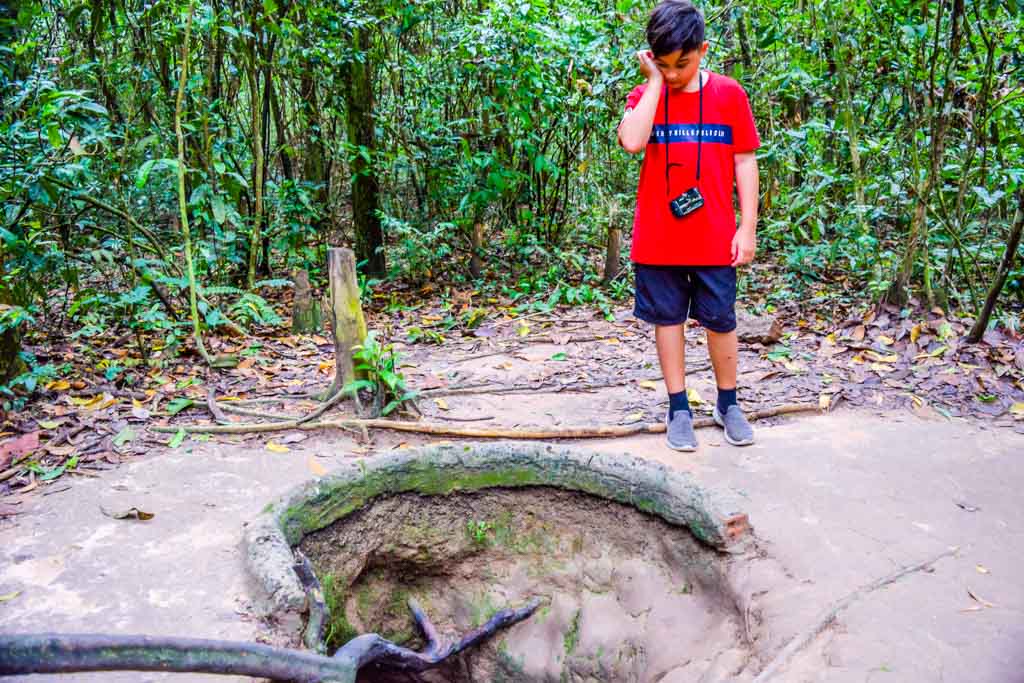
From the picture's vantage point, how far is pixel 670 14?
9.03ft

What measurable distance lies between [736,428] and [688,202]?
1.04 metres

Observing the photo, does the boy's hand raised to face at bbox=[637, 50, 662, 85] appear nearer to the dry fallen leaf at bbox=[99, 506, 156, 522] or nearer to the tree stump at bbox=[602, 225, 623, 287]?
the dry fallen leaf at bbox=[99, 506, 156, 522]

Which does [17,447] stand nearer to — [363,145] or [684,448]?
[684,448]

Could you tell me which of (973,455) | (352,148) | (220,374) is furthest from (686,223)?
(352,148)

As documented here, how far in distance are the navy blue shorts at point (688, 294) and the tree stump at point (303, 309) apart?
3.37 metres

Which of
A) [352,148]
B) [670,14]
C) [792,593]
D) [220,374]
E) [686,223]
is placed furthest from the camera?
[352,148]

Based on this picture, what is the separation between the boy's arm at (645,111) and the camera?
9.28ft

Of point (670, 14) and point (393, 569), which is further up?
point (670, 14)

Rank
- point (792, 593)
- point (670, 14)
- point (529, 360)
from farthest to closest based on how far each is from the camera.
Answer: point (529, 360)
point (670, 14)
point (792, 593)

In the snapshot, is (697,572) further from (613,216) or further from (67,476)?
(613,216)

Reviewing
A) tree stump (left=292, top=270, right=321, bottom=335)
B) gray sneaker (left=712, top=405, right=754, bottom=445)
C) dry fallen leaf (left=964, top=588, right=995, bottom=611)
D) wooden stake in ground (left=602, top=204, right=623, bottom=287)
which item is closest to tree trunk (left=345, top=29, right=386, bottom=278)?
tree stump (left=292, top=270, right=321, bottom=335)

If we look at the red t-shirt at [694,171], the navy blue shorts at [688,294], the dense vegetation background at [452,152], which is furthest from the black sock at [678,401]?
the dense vegetation background at [452,152]

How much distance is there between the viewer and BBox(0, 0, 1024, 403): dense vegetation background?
474 cm

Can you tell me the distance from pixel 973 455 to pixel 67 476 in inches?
151
